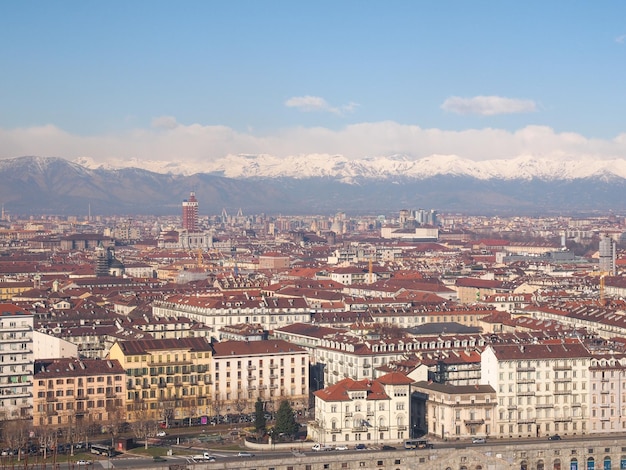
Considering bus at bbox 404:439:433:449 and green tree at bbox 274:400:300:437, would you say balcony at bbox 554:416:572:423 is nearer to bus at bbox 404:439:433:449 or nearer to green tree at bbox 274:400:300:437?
bus at bbox 404:439:433:449

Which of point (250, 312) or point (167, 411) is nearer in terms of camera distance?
point (167, 411)

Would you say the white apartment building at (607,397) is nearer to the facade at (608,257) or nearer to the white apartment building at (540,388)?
the white apartment building at (540,388)

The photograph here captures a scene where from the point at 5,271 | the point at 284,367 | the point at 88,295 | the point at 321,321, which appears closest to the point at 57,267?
the point at 5,271

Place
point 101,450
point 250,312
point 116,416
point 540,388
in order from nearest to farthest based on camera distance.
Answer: point 101,450
point 540,388
point 116,416
point 250,312

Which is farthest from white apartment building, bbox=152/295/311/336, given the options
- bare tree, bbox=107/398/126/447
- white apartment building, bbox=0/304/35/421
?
bare tree, bbox=107/398/126/447

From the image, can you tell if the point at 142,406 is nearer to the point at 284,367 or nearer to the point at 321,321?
the point at 284,367

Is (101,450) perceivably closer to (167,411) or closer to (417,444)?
(167,411)

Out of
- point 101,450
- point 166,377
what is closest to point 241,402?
point 166,377
